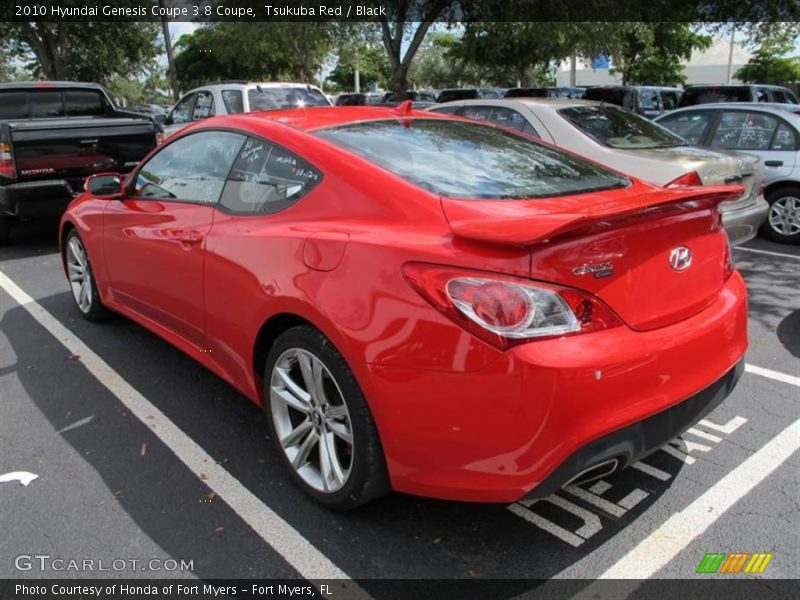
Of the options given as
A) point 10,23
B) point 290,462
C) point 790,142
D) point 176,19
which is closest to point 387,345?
point 290,462

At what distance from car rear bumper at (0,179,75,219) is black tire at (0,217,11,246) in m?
0.53

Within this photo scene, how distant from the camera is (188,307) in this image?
342 cm

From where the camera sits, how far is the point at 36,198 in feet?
22.9

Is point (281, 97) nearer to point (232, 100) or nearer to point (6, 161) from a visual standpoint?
point (232, 100)

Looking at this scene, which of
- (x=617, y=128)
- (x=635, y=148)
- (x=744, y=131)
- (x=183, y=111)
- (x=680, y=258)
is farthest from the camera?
(x=183, y=111)

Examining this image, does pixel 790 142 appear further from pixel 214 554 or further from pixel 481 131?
pixel 214 554

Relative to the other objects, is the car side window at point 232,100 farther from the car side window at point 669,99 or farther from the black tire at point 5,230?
the car side window at point 669,99

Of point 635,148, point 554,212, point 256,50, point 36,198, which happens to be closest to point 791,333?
point 635,148

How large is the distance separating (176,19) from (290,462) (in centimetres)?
2234

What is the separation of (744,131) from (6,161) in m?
8.15

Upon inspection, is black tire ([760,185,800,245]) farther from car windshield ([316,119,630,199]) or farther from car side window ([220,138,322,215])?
car side window ([220,138,322,215])

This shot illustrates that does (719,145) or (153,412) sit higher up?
(719,145)

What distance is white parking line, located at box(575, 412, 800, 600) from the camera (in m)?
2.38

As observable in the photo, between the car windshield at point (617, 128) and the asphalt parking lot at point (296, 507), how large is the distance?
294cm
